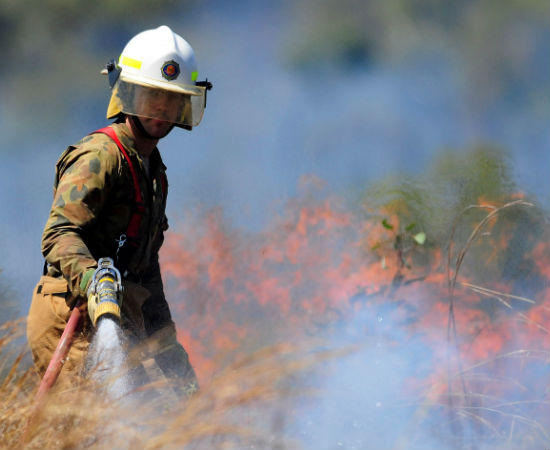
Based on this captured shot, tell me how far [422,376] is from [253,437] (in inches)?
118

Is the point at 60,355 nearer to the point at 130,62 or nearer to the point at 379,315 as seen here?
the point at 130,62

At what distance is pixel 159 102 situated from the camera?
13.8 feet

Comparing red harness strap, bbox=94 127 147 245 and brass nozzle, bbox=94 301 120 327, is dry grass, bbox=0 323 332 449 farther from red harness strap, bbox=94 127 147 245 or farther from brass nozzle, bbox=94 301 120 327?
red harness strap, bbox=94 127 147 245

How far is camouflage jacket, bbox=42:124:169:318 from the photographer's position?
141 inches

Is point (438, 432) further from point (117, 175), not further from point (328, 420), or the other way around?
point (117, 175)

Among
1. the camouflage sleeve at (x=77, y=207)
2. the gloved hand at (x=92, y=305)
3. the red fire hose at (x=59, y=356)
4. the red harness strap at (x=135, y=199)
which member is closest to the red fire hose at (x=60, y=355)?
the red fire hose at (x=59, y=356)

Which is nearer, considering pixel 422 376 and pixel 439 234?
pixel 422 376

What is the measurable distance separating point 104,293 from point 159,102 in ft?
3.98

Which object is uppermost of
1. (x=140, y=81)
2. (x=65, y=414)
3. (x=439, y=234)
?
(x=140, y=81)

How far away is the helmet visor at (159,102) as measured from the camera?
4.15m

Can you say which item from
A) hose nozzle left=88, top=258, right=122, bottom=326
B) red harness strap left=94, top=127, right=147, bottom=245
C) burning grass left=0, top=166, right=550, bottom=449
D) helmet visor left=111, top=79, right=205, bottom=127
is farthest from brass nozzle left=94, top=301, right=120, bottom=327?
helmet visor left=111, top=79, right=205, bottom=127

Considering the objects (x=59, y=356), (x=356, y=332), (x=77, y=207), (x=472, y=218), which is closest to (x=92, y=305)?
(x=59, y=356)

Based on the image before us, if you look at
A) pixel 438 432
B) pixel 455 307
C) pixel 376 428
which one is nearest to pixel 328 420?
pixel 376 428

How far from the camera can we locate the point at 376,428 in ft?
18.4
